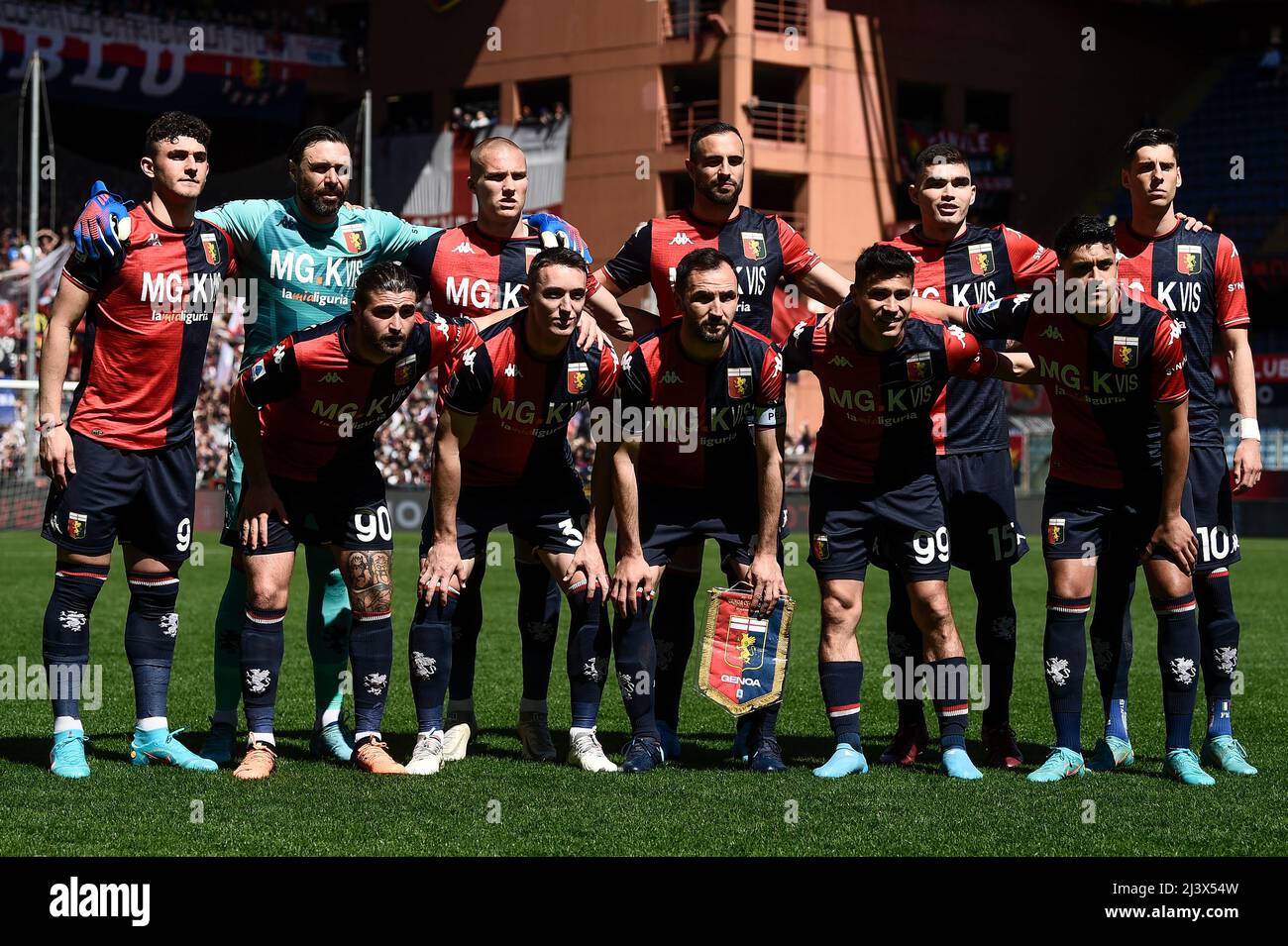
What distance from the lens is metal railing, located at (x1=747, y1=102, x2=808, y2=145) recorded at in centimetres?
3812

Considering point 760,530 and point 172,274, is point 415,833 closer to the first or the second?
point 760,530

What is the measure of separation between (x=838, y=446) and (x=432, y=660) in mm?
1818

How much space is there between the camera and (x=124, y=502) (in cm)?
671

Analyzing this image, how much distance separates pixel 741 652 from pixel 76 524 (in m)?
2.61

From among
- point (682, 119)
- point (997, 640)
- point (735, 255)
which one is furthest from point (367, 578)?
point (682, 119)

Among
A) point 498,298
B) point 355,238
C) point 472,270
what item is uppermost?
point 355,238

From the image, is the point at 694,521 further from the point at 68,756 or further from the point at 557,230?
the point at 68,756

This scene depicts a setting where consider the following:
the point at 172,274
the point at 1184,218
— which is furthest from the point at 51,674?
the point at 1184,218

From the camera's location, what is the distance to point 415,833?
18.2 ft

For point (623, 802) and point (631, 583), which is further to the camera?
point (631, 583)

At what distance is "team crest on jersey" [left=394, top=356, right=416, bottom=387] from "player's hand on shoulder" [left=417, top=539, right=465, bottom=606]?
2.14 ft

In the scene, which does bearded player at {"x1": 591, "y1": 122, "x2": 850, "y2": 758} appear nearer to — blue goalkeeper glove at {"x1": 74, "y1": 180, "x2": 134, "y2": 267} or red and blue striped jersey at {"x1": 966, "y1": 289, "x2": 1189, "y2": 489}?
red and blue striped jersey at {"x1": 966, "y1": 289, "x2": 1189, "y2": 489}

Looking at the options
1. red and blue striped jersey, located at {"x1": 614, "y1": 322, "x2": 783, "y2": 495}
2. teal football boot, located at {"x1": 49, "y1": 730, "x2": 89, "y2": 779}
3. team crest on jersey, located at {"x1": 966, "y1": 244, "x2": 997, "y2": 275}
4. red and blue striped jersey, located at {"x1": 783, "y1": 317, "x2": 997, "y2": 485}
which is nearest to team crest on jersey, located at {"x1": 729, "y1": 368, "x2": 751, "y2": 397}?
red and blue striped jersey, located at {"x1": 614, "y1": 322, "x2": 783, "y2": 495}
